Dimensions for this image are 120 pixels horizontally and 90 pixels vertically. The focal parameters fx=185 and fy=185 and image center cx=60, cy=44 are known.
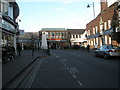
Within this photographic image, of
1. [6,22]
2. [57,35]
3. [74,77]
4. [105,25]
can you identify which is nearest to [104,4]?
[105,25]

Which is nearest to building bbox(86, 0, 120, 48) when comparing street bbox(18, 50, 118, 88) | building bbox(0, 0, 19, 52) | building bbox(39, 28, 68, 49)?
building bbox(0, 0, 19, 52)

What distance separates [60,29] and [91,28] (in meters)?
41.4

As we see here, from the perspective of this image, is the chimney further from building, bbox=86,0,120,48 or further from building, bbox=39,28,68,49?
building, bbox=39,28,68,49

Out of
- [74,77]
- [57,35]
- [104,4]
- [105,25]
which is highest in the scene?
[104,4]

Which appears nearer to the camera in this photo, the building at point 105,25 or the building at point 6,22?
the building at point 6,22

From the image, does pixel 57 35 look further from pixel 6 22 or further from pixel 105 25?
pixel 6 22

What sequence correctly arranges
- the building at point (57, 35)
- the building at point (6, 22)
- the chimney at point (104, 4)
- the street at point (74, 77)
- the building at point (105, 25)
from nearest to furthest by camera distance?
1. the street at point (74, 77)
2. the building at point (6, 22)
3. the building at point (105, 25)
4. the chimney at point (104, 4)
5. the building at point (57, 35)

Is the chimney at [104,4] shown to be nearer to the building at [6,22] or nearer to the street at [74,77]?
the building at [6,22]

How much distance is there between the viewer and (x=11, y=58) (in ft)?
57.1

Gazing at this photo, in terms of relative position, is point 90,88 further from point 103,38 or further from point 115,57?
point 103,38

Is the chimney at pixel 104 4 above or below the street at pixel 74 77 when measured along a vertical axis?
above

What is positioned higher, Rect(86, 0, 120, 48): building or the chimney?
the chimney

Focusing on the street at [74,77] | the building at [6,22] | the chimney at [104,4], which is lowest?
the street at [74,77]

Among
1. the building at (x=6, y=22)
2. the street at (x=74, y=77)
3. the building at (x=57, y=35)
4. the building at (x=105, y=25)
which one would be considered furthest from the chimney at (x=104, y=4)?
the building at (x=57, y=35)
